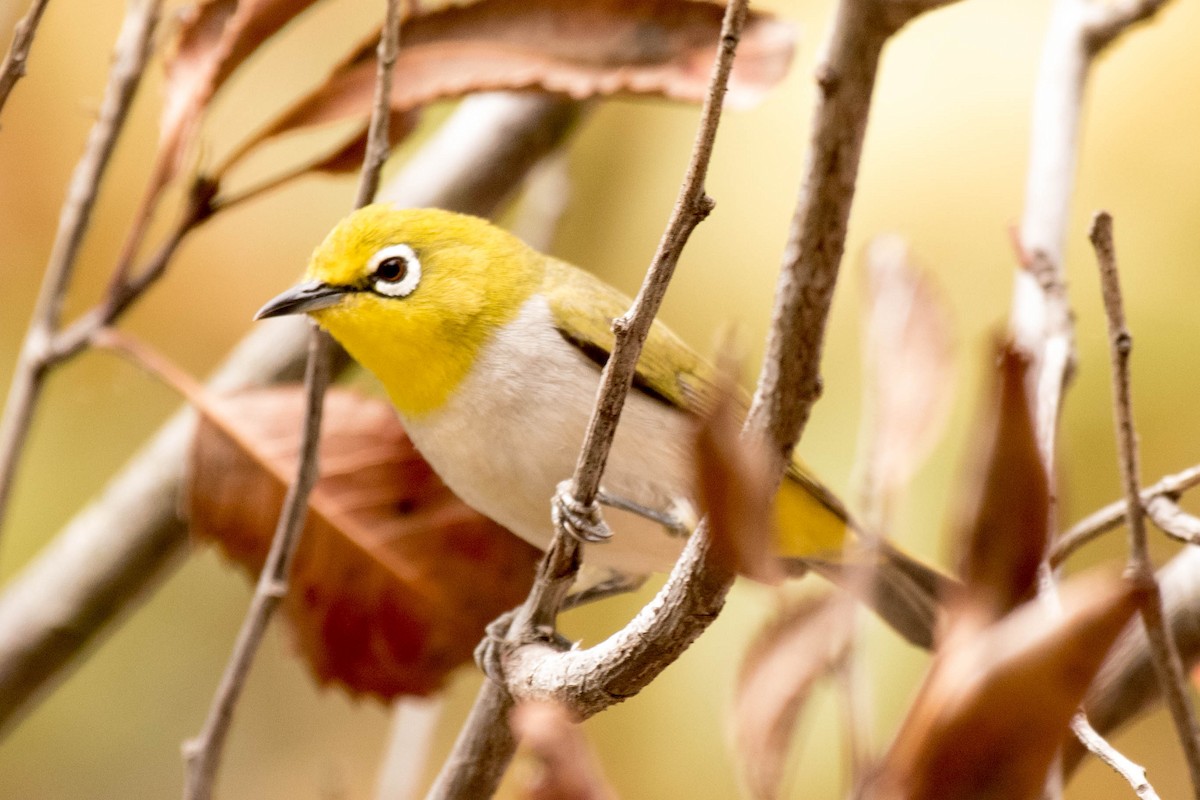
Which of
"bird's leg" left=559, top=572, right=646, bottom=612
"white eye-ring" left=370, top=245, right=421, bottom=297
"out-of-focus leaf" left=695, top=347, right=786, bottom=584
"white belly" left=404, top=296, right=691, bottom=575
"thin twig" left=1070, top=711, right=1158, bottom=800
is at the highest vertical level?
"white eye-ring" left=370, top=245, right=421, bottom=297

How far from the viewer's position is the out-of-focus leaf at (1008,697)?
0.99 feet

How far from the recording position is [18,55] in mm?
710

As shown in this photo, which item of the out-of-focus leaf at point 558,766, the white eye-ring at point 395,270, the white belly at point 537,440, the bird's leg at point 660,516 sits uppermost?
the white eye-ring at point 395,270

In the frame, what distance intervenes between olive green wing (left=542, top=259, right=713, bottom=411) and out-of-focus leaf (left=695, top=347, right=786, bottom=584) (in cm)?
80

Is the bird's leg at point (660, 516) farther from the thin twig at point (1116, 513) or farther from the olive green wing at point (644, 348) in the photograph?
the thin twig at point (1116, 513)

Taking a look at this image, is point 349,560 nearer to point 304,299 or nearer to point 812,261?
point 304,299

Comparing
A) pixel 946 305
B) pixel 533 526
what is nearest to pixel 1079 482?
pixel 946 305

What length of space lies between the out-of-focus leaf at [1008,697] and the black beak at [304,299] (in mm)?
925

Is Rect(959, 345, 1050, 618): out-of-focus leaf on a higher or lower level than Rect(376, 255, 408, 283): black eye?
lower

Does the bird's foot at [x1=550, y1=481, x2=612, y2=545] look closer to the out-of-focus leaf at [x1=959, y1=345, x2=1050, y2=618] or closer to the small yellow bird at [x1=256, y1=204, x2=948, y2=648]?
the small yellow bird at [x1=256, y1=204, x2=948, y2=648]

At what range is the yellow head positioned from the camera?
121 centimetres

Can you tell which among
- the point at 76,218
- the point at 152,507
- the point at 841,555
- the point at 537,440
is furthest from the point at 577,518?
the point at 152,507

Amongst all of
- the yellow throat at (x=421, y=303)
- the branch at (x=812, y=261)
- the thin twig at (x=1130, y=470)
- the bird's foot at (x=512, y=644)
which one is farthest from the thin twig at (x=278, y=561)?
the thin twig at (x=1130, y=470)

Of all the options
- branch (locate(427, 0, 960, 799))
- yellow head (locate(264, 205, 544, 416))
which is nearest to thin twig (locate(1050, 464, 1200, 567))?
branch (locate(427, 0, 960, 799))
